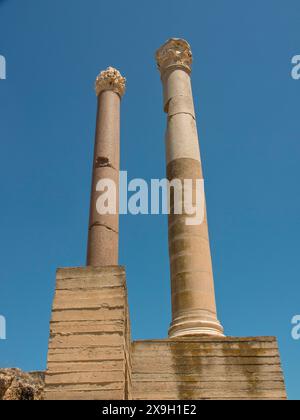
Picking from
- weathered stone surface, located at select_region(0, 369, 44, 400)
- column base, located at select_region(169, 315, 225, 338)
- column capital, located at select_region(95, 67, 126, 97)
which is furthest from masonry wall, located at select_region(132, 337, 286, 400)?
column capital, located at select_region(95, 67, 126, 97)

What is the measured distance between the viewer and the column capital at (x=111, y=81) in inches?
1091

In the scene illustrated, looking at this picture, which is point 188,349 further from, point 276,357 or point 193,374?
point 276,357

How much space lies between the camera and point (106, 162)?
23859mm

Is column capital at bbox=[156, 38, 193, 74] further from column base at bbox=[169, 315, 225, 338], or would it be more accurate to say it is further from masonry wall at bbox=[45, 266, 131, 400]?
masonry wall at bbox=[45, 266, 131, 400]

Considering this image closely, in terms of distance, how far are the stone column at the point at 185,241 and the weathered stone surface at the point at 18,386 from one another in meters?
6.17

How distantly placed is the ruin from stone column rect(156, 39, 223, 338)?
0.04 m

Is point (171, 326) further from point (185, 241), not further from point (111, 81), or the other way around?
point (111, 81)

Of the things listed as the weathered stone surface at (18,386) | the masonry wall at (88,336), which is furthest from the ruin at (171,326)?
the weathered stone surface at (18,386)

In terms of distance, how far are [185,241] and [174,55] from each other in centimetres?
1254

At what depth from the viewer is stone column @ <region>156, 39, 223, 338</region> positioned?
62.9 feet

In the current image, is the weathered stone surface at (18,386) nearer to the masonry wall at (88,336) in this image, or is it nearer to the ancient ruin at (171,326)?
the ancient ruin at (171,326)

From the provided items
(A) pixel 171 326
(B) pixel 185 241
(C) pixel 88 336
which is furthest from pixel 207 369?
(C) pixel 88 336
